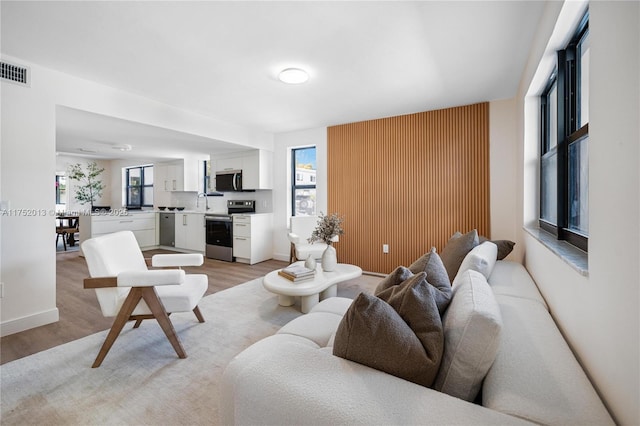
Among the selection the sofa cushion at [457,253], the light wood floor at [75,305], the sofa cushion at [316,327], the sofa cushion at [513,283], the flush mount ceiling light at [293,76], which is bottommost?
the light wood floor at [75,305]

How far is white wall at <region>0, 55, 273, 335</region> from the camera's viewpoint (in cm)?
236

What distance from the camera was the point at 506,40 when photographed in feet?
7.16

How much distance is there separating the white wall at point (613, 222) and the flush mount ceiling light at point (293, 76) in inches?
83.0

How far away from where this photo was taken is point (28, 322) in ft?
8.15

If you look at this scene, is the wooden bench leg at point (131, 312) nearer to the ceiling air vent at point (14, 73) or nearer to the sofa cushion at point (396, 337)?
the sofa cushion at point (396, 337)

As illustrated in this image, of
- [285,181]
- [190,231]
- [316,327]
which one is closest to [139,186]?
[190,231]

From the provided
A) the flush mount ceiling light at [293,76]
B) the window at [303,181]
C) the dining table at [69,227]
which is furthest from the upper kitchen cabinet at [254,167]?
the dining table at [69,227]

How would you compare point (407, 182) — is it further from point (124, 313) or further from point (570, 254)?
point (124, 313)

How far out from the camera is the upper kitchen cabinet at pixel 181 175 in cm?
631

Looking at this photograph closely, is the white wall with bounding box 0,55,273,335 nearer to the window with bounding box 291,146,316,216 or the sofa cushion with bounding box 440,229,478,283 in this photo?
the window with bounding box 291,146,316,216

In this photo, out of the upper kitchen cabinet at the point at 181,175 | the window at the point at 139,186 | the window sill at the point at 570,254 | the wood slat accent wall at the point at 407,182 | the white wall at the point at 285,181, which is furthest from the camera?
the window at the point at 139,186

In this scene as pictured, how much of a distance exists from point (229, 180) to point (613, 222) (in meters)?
5.40

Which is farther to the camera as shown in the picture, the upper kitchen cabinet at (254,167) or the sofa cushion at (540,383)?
the upper kitchen cabinet at (254,167)

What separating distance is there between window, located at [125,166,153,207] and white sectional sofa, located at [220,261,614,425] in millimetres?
7725
